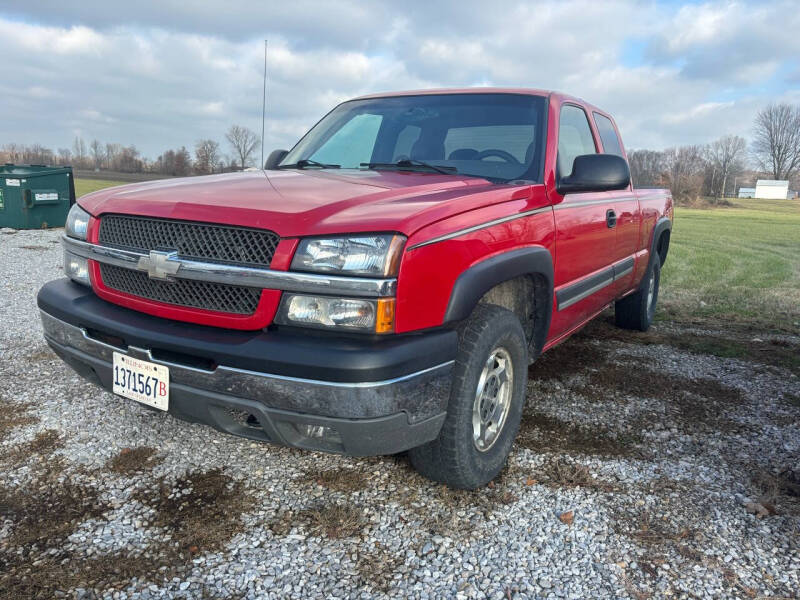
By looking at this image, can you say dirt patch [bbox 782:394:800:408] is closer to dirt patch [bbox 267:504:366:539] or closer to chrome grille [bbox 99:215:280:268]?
dirt patch [bbox 267:504:366:539]

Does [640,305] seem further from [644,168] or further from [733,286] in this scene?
[733,286]

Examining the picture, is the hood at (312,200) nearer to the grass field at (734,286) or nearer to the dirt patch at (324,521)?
the dirt patch at (324,521)

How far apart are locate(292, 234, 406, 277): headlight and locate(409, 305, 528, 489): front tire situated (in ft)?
1.71

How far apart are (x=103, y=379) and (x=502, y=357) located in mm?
1735

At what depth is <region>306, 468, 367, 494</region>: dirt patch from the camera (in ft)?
8.72

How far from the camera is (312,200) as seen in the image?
232 centimetres

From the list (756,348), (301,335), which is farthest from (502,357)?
(756,348)

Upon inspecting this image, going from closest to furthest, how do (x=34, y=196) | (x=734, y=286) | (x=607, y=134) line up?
1. (x=607, y=134)
2. (x=734, y=286)
3. (x=34, y=196)

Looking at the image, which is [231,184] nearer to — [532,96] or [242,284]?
[242,284]

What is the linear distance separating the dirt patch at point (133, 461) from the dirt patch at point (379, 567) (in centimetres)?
120

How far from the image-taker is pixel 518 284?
3.05 m

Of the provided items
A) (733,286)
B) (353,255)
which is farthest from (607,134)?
(733,286)

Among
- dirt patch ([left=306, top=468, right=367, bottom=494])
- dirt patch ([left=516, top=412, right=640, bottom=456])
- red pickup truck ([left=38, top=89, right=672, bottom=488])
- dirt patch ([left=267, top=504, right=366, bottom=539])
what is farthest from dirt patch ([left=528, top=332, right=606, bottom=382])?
dirt patch ([left=267, top=504, right=366, bottom=539])

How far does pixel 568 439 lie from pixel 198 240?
2.18 m
